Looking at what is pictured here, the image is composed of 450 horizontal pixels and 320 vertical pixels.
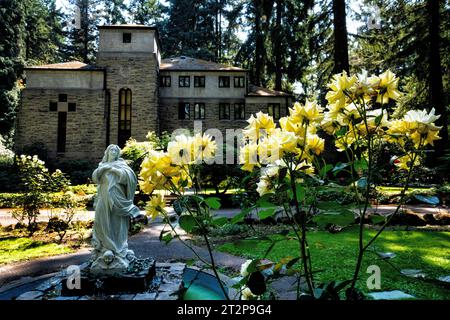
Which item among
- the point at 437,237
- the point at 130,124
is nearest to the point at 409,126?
the point at 437,237

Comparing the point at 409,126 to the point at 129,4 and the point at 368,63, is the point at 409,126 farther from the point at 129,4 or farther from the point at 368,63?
the point at 129,4

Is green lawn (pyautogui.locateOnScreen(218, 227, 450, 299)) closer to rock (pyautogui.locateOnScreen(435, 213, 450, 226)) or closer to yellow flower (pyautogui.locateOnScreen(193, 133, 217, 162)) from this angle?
rock (pyautogui.locateOnScreen(435, 213, 450, 226))

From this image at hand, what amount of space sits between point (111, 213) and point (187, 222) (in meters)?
4.23

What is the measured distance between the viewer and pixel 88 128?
25.3 m

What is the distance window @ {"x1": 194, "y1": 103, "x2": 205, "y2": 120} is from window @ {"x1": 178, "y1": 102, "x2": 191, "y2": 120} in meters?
0.61

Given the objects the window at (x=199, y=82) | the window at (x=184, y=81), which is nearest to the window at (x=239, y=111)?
the window at (x=199, y=82)

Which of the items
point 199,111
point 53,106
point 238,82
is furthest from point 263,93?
point 53,106

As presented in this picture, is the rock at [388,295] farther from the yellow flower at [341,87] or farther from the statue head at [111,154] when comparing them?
the statue head at [111,154]

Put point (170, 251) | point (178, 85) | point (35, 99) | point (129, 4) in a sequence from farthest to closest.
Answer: point (129, 4), point (178, 85), point (35, 99), point (170, 251)

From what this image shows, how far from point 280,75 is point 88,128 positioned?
55.9 ft

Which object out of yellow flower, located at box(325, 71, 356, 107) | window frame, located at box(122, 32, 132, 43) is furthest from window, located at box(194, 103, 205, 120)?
yellow flower, located at box(325, 71, 356, 107)

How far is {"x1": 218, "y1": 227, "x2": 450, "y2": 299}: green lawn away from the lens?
4.95 meters

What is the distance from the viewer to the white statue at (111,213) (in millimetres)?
4895
